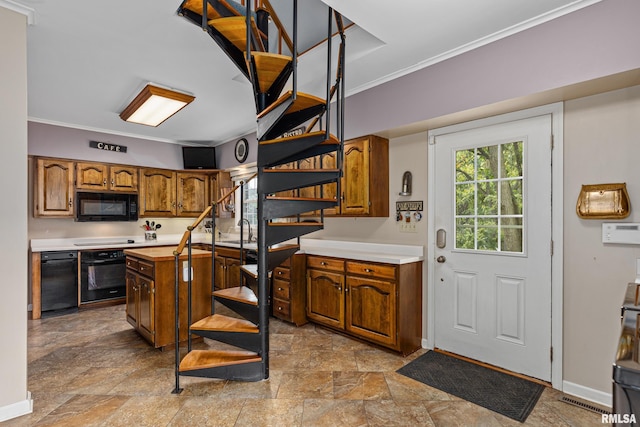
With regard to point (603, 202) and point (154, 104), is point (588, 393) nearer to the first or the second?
point (603, 202)

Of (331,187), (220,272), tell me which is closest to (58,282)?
(220,272)

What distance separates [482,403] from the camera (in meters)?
2.19

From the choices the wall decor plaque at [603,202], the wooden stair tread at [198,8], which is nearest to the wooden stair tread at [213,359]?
the wooden stair tread at [198,8]

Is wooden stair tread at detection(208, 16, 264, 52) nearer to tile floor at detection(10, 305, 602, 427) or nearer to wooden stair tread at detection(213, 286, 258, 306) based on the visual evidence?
wooden stair tread at detection(213, 286, 258, 306)

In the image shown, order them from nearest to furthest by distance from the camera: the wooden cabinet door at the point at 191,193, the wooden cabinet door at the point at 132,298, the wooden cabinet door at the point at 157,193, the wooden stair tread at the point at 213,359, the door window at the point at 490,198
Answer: the wooden stair tread at the point at 213,359 → the door window at the point at 490,198 → the wooden cabinet door at the point at 132,298 → the wooden cabinet door at the point at 157,193 → the wooden cabinet door at the point at 191,193

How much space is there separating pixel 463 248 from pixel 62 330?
14.2ft

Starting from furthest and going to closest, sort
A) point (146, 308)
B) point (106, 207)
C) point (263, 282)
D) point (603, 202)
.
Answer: point (106, 207)
point (146, 308)
point (263, 282)
point (603, 202)

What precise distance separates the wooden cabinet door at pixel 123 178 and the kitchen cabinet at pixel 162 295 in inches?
89.5

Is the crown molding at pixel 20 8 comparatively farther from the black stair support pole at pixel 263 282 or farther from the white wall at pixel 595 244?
the white wall at pixel 595 244

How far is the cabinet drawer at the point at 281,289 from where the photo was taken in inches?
146

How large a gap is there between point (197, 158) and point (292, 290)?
342 cm

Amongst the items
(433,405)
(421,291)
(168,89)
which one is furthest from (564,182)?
(168,89)

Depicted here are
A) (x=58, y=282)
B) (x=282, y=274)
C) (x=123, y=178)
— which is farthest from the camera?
(x=123, y=178)

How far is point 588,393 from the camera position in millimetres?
2232
